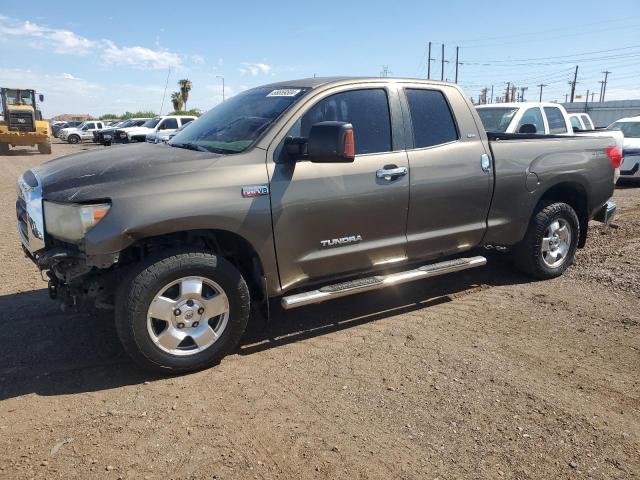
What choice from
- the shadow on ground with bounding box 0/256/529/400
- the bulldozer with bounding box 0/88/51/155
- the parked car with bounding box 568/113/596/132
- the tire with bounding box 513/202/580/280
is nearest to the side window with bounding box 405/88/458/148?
the tire with bounding box 513/202/580/280

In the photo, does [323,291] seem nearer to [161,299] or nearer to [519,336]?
[161,299]

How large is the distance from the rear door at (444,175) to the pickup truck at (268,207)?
14mm

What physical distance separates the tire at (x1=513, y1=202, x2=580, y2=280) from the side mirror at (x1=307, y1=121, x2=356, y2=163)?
266 cm

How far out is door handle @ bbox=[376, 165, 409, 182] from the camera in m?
4.11

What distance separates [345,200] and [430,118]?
4.14ft

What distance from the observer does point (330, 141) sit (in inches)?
140

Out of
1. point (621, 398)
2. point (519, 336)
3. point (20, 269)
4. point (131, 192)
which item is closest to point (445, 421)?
point (621, 398)

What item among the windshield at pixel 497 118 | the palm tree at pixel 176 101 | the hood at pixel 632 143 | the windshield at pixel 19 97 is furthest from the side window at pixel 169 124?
the palm tree at pixel 176 101

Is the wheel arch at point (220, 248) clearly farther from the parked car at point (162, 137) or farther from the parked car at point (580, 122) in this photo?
the parked car at point (580, 122)

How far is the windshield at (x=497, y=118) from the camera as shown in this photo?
9914mm

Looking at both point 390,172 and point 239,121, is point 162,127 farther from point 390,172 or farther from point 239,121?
point 390,172

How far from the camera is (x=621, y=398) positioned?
3.33m

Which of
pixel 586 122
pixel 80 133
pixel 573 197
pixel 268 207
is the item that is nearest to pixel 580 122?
pixel 586 122

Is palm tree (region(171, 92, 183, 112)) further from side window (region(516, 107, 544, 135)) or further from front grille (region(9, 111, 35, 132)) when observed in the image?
side window (region(516, 107, 544, 135))
